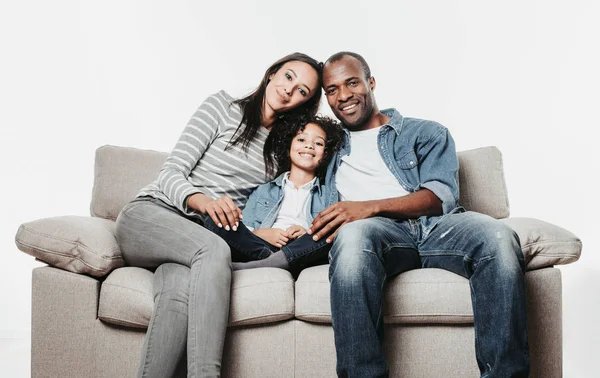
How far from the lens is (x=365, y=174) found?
2.29 m

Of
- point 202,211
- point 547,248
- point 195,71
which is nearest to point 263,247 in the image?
point 202,211

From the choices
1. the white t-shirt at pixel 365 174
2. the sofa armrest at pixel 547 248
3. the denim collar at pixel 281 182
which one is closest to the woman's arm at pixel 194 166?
the denim collar at pixel 281 182

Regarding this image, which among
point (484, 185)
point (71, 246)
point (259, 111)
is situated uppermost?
point (259, 111)

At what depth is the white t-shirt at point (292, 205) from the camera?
2.25m

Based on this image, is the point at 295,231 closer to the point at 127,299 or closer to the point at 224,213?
the point at 224,213

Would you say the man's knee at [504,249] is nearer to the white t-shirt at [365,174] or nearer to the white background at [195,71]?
the white t-shirt at [365,174]

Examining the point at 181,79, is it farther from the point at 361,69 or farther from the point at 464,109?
the point at 464,109

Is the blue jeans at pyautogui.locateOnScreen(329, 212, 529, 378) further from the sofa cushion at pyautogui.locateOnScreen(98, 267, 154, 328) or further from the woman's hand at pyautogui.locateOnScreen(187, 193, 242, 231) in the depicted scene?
the sofa cushion at pyautogui.locateOnScreen(98, 267, 154, 328)

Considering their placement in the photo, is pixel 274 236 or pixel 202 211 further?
pixel 274 236

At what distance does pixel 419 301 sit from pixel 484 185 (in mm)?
836

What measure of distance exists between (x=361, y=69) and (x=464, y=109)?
89cm

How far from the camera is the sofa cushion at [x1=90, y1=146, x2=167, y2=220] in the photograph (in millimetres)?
2477

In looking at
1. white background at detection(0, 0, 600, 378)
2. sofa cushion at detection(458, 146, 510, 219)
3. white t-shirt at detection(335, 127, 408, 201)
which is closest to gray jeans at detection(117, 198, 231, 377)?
white t-shirt at detection(335, 127, 408, 201)

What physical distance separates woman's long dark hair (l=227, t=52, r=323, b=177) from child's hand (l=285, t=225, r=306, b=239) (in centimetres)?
29
